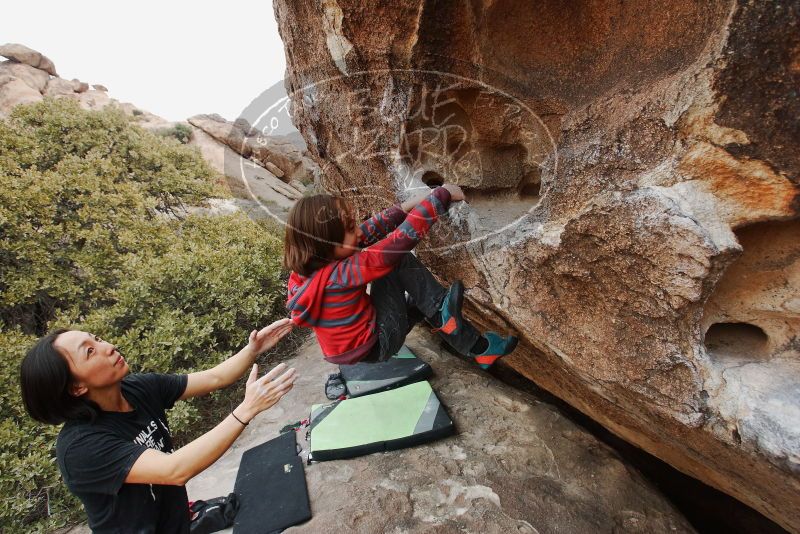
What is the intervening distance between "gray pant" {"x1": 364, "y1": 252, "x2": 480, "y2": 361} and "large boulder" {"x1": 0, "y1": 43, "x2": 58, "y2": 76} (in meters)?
27.1

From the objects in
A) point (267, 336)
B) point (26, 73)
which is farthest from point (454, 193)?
point (26, 73)

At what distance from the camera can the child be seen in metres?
2.29

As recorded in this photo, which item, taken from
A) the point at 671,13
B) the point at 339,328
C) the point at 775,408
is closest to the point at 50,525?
the point at 339,328

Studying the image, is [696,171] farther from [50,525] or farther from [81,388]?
[50,525]

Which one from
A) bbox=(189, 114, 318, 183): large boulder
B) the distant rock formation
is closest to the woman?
the distant rock formation

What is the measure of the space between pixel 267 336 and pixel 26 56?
27.0m

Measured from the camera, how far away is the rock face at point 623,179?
1535 mm

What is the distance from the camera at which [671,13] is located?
1783mm

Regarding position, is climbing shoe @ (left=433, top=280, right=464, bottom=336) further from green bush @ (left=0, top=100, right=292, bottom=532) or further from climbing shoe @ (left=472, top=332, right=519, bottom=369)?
green bush @ (left=0, top=100, right=292, bottom=532)

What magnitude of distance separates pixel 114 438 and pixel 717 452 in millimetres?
2844

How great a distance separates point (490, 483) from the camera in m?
2.58

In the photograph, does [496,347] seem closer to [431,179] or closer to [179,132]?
[431,179]

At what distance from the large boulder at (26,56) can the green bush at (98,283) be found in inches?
714

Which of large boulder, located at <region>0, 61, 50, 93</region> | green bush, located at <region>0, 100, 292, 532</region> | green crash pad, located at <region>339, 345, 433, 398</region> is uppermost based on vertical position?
large boulder, located at <region>0, 61, 50, 93</region>
